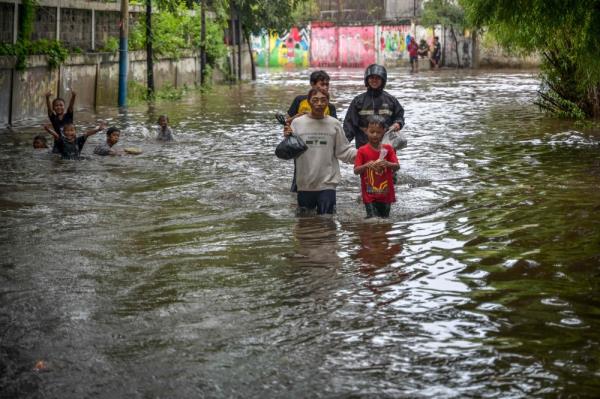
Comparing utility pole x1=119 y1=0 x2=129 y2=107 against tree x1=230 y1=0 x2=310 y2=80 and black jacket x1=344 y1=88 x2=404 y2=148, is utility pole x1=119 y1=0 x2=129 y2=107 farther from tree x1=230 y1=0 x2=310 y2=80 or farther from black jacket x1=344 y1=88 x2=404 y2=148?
black jacket x1=344 y1=88 x2=404 y2=148

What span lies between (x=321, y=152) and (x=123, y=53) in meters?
17.5

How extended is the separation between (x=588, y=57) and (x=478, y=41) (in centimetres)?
3964

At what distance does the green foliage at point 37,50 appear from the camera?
2178 centimetres

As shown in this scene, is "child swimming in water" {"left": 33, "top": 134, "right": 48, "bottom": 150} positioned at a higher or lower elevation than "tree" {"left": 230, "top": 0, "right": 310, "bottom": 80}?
lower

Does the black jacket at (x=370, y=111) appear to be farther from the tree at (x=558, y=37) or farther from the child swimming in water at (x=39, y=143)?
the child swimming in water at (x=39, y=143)

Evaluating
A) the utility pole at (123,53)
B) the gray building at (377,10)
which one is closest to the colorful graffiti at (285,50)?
the gray building at (377,10)

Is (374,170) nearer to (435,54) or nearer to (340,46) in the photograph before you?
(435,54)

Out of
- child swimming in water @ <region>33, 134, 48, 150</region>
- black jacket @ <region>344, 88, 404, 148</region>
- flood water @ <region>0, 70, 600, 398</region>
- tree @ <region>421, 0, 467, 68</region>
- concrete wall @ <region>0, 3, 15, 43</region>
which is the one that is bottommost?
flood water @ <region>0, 70, 600, 398</region>

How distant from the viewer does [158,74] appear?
32.3 metres

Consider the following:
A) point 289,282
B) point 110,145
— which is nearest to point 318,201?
point 289,282

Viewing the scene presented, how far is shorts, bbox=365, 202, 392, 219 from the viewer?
33.9 ft

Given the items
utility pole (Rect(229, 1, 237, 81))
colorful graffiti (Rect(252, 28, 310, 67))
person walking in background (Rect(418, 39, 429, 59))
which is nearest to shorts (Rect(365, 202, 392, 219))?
utility pole (Rect(229, 1, 237, 81))

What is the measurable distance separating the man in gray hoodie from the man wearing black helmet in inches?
73.7

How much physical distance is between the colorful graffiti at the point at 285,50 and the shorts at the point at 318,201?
175 feet
